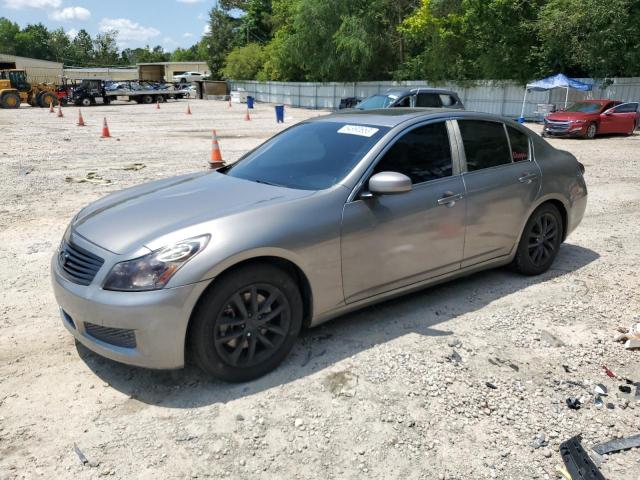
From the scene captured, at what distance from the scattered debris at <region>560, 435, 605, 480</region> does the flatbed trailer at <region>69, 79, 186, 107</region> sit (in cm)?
4394

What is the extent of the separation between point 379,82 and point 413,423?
38879mm

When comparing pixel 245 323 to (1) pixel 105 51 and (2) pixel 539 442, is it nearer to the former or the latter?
(2) pixel 539 442

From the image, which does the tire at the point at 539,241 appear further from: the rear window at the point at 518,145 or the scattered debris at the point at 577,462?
the scattered debris at the point at 577,462

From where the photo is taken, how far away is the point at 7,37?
131 m

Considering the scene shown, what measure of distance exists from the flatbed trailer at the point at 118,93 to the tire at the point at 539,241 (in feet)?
138

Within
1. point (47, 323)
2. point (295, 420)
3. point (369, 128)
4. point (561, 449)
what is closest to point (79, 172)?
point (47, 323)

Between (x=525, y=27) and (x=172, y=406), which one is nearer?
(x=172, y=406)

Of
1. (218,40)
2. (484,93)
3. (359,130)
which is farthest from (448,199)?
(218,40)

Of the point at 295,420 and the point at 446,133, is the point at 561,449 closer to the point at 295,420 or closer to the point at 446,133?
the point at 295,420

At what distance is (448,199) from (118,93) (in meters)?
46.0

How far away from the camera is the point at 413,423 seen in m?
2.96

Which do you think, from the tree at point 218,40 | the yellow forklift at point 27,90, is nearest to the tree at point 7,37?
the tree at point 218,40

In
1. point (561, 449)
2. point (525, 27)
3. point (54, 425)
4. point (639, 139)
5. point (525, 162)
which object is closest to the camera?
point (561, 449)

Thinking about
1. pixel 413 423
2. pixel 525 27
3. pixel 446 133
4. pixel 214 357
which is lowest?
pixel 413 423
